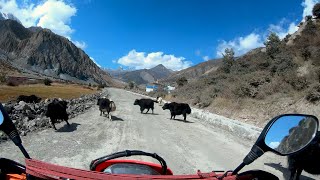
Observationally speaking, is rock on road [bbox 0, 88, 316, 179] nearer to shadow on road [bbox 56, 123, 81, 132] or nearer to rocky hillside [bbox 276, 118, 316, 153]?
shadow on road [bbox 56, 123, 81, 132]

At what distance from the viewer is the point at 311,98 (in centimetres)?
1855

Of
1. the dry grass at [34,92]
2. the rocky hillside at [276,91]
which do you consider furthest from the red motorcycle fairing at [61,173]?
the dry grass at [34,92]

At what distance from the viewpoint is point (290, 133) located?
2406 mm

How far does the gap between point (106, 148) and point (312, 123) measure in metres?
8.96

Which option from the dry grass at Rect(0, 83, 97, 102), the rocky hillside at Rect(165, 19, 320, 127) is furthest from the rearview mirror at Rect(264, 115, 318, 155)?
the dry grass at Rect(0, 83, 97, 102)

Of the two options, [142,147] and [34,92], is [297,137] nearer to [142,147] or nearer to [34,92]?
[142,147]

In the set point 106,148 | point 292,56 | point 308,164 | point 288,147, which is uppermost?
point 292,56

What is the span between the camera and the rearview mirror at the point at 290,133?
2.23 m

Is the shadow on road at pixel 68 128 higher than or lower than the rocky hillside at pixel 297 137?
lower

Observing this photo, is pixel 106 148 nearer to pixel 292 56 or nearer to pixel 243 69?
pixel 292 56

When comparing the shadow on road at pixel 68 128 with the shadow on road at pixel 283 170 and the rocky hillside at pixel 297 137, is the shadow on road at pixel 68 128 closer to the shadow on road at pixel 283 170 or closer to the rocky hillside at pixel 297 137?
the shadow on road at pixel 283 170

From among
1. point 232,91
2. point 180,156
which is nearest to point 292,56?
point 232,91

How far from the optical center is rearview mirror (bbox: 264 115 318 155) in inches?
87.8

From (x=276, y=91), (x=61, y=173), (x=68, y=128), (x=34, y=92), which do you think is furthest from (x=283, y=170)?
(x=34, y=92)
